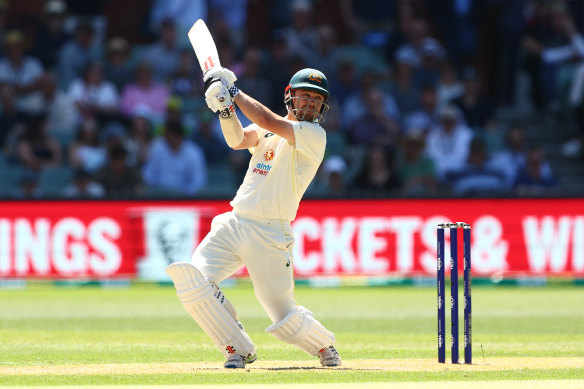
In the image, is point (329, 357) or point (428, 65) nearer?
point (329, 357)

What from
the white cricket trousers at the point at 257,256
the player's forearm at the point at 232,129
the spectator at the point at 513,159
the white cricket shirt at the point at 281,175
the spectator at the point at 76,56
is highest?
the spectator at the point at 76,56

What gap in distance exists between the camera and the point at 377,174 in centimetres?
1645

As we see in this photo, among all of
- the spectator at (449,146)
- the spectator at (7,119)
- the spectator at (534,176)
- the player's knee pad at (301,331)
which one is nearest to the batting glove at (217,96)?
the player's knee pad at (301,331)

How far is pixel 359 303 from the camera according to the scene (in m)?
13.5

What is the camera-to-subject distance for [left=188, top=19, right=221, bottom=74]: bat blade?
24.0 ft

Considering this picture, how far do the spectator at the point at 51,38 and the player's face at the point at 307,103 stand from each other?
11933 mm

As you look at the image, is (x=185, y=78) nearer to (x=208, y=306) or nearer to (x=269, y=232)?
(x=269, y=232)

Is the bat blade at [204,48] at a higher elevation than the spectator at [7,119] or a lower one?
lower

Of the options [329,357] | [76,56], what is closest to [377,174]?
[76,56]

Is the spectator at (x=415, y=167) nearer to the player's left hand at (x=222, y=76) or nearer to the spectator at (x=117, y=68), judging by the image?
the spectator at (x=117, y=68)

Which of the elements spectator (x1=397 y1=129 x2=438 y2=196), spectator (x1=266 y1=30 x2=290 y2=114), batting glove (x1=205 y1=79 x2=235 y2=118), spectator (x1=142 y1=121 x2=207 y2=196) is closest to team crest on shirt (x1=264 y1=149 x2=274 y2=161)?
batting glove (x1=205 y1=79 x2=235 y2=118)

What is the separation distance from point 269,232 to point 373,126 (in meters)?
10.5

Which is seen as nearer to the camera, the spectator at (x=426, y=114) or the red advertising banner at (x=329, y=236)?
the red advertising banner at (x=329, y=236)

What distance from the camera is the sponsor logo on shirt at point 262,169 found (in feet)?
24.1
